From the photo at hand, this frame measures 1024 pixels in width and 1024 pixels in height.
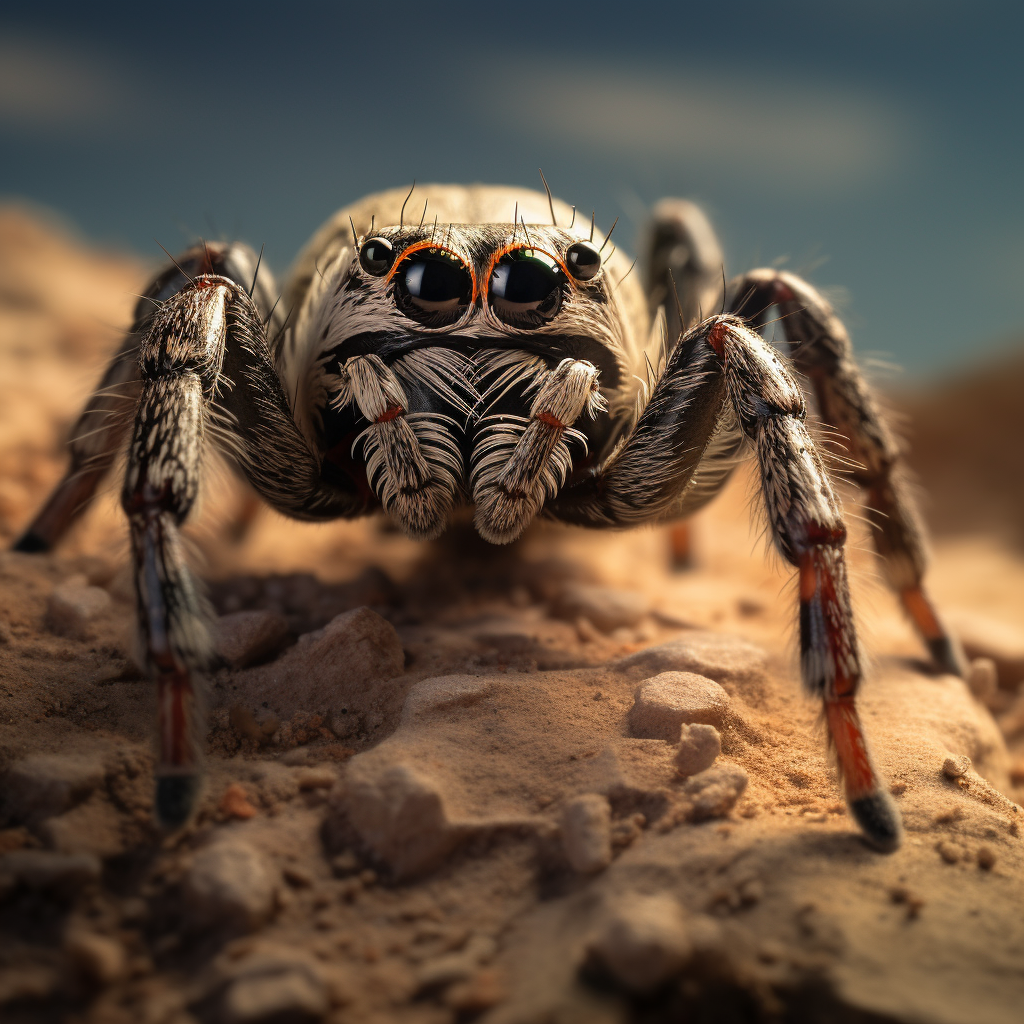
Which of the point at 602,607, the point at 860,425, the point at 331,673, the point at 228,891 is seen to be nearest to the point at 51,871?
the point at 228,891

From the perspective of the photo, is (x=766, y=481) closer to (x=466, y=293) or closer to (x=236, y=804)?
(x=466, y=293)

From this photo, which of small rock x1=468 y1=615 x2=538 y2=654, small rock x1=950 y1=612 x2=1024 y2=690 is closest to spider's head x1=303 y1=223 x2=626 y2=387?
small rock x1=468 y1=615 x2=538 y2=654

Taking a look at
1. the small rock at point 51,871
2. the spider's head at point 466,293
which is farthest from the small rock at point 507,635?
the small rock at point 51,871

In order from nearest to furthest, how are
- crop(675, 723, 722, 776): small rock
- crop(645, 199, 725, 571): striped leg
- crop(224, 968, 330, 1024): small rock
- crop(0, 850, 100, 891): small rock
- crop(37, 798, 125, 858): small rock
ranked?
crop(224, 968, 330, 1024): small rock
crop(0, 850, 100, 891): small rock
crop(37, 798, 125, 858): small rock
crop(675, 723, 722, 776): small rock
crop(645, 199, 725, 571): striped leg

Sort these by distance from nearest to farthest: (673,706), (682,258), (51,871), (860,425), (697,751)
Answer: (51,871), (697,751), (673,706), (860,425), (682,258)

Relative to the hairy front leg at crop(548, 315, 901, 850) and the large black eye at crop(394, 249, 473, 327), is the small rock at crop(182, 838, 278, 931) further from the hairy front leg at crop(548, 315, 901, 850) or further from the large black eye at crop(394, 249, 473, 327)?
the large black eye at crop(394, 249, 473, 327)

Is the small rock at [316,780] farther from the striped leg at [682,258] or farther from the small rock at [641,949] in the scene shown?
the striped leg at [682,258]
